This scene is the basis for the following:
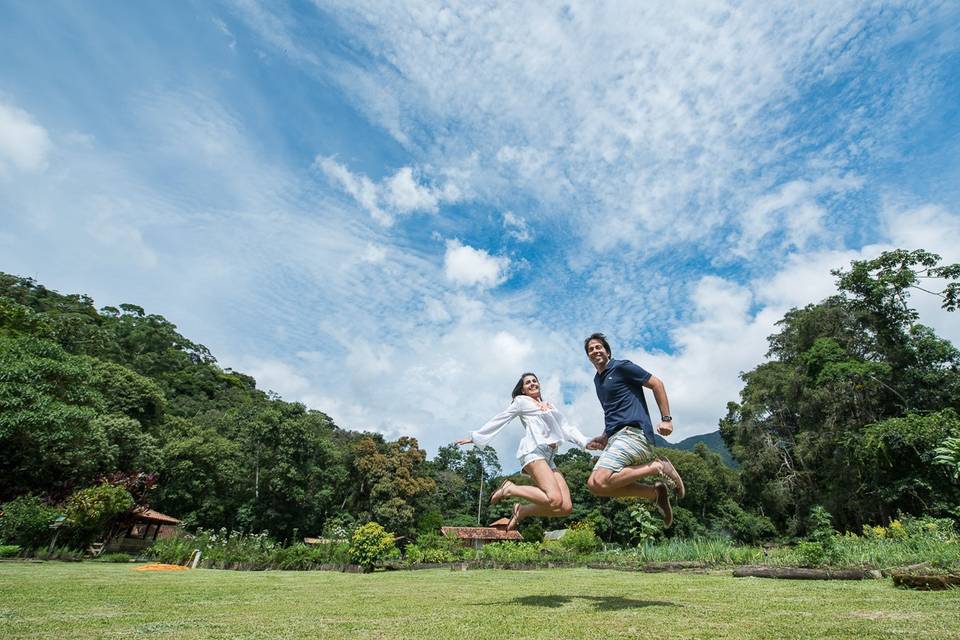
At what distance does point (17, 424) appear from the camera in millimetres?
20000

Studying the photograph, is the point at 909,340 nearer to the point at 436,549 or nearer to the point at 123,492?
the point at 436,549

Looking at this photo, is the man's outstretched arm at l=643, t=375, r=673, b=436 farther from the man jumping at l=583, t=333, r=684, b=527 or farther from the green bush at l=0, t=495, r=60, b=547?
the green bush at l=0, t=495, r=60, b=547

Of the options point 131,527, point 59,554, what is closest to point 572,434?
point 59,554

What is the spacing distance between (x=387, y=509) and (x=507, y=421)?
34.4m

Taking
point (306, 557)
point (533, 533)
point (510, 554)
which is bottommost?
point (510, 554)

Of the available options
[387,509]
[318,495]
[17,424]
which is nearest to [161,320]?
[318,495]

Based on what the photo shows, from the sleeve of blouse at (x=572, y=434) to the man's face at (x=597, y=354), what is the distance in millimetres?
792

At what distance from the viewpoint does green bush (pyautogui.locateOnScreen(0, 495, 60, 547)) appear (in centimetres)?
1925

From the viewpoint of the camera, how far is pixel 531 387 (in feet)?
21.2

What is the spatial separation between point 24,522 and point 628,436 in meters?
24.0

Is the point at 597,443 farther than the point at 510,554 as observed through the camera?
No

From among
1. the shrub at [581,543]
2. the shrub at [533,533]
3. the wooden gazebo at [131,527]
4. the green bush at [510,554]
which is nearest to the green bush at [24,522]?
the wooden gazebo at [131,527]

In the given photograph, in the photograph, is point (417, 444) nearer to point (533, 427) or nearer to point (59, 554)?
point (59, 554)

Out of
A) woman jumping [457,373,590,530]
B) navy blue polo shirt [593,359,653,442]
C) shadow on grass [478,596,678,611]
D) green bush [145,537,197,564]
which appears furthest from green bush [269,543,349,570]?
navy blue polo shirt [593,359,653,442]
